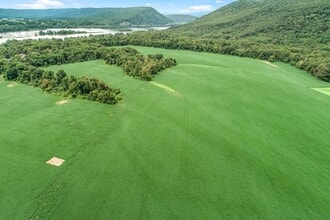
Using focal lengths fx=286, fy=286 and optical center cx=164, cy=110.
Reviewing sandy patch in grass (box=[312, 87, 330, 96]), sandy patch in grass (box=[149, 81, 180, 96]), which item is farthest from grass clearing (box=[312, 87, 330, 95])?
sandy patch in grass (box=[149, 81, 180, 96])

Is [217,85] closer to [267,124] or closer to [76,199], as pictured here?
[267,124]

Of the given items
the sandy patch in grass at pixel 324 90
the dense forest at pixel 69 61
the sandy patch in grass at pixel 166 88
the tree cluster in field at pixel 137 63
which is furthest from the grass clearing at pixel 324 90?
the dense forest at pixel 69 61

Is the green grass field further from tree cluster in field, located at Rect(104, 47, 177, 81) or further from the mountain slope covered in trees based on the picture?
the mountain slope covered in trees

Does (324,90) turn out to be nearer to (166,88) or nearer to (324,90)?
(324,90)

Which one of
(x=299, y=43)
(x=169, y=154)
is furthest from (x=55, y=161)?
(x=299, y=43)

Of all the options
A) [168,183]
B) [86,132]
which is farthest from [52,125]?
[168,183]

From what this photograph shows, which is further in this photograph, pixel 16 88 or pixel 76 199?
pixel 16 88

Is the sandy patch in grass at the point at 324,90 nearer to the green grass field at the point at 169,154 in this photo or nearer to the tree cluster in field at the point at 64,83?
the green grass field at the point at 169,154
